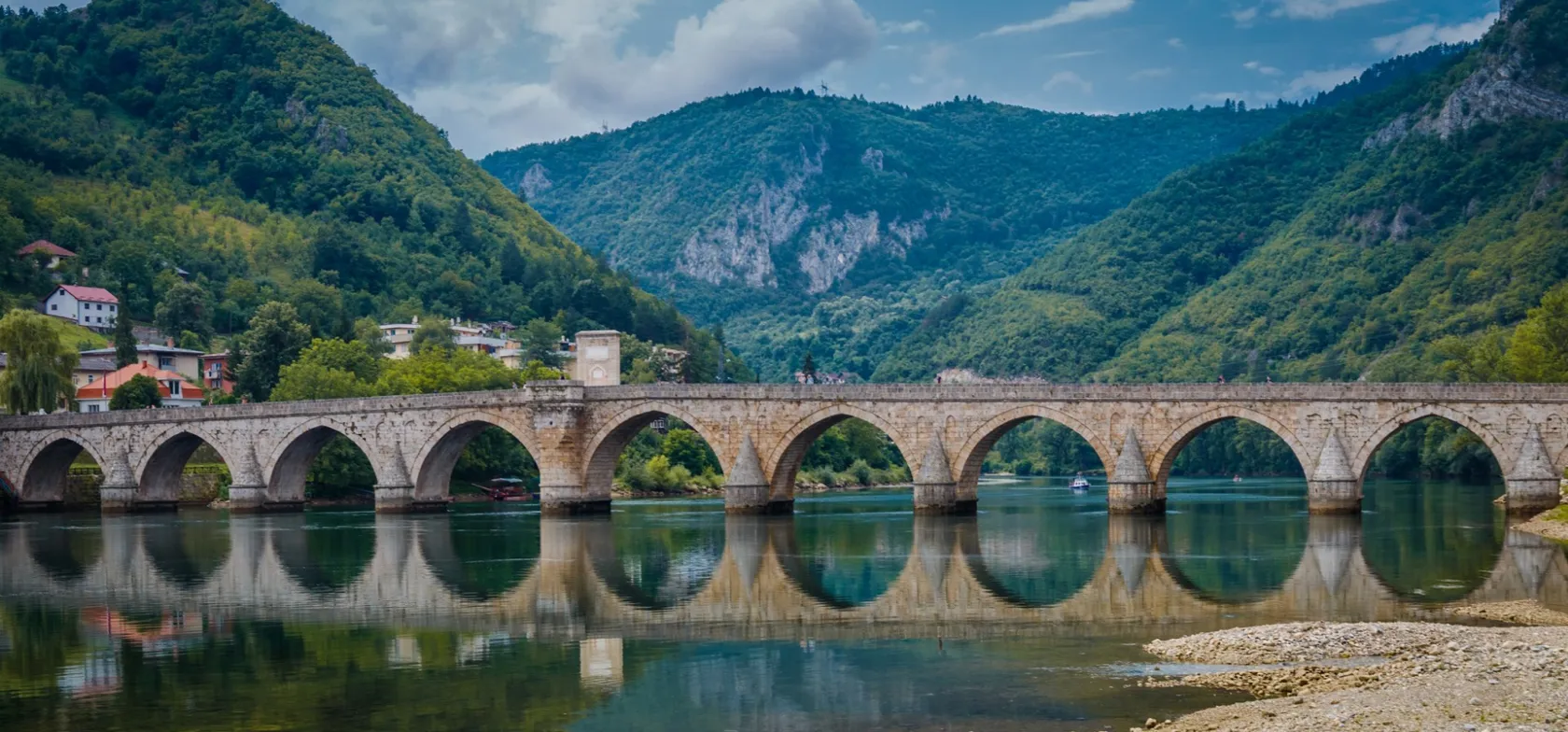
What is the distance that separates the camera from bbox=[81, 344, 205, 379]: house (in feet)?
311

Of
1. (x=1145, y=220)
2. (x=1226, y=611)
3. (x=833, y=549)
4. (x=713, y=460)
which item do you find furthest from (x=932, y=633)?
(x=1145, y=220)

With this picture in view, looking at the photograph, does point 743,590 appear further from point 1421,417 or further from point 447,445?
point 447,445

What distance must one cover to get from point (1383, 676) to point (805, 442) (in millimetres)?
39245

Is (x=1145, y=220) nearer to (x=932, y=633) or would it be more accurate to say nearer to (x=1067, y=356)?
(x=1067, y=356)

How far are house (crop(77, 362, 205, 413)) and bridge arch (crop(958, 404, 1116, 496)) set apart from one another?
149 feet

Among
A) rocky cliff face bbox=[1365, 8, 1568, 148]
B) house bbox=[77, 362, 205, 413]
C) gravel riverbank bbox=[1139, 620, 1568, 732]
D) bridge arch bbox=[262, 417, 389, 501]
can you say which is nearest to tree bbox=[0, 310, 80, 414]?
house bbox=[77, 362, 205, 413]

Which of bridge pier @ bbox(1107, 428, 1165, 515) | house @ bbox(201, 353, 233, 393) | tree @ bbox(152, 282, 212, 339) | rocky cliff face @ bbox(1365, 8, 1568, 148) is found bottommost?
bridge pier @ bbox(1107, 428, 1165, 515)

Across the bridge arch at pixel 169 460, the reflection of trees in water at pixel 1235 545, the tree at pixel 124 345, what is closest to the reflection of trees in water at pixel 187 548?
the bridge arch at pixel 169 460

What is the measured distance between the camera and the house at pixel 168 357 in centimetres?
9475

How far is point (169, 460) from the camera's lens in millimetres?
74125

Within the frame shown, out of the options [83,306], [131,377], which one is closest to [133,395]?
[131,377]

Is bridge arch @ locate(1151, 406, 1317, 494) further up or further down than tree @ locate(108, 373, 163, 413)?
further down

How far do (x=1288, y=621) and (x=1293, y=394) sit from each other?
1034 inches

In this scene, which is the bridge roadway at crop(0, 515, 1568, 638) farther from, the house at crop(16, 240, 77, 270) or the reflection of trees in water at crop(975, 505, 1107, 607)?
the house at crop(16, 240, 77, 270)
